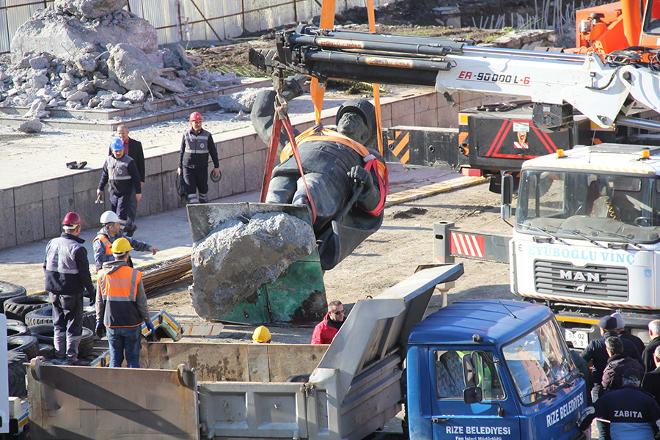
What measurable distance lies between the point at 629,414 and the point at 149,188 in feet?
37.5

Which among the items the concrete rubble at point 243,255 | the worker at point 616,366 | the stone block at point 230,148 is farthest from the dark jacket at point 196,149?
the worker at point 616,366

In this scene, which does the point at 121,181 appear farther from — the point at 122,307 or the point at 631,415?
the point at 631,415

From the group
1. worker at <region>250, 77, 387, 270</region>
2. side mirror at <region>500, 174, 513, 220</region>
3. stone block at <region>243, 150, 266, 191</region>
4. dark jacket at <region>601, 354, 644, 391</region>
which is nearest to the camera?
dark jacket at <region>601, 354, 644, 391</region>

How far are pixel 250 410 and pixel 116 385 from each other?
1.02 meters

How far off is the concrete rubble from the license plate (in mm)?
3019

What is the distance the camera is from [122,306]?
11.7 metres

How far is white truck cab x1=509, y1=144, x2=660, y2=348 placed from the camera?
1263 cm

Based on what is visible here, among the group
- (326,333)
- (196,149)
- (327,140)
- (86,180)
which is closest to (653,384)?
(326,333)

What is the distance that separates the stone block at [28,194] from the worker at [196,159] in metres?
1.98

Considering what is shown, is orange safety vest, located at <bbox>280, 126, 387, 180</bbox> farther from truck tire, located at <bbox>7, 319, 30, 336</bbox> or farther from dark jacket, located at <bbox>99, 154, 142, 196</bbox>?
truck tire, located at <bbox>7, 319, 30, 336</bbox>

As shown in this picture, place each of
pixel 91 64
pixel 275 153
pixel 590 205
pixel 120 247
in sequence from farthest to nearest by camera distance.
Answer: pixel 91 64 < pixel 275 153 < pixel 590 205 < pixel 120 247

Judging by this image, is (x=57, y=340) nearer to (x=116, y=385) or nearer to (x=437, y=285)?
(x=116, y=385)

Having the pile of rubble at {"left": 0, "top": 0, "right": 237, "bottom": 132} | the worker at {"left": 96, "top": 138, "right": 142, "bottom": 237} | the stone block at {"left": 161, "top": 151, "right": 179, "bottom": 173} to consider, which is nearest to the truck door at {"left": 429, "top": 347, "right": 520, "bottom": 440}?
the worker at {"left": 96, "top": 138, "right": 142, "bottom": 237}

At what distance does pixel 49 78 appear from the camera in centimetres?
2419
